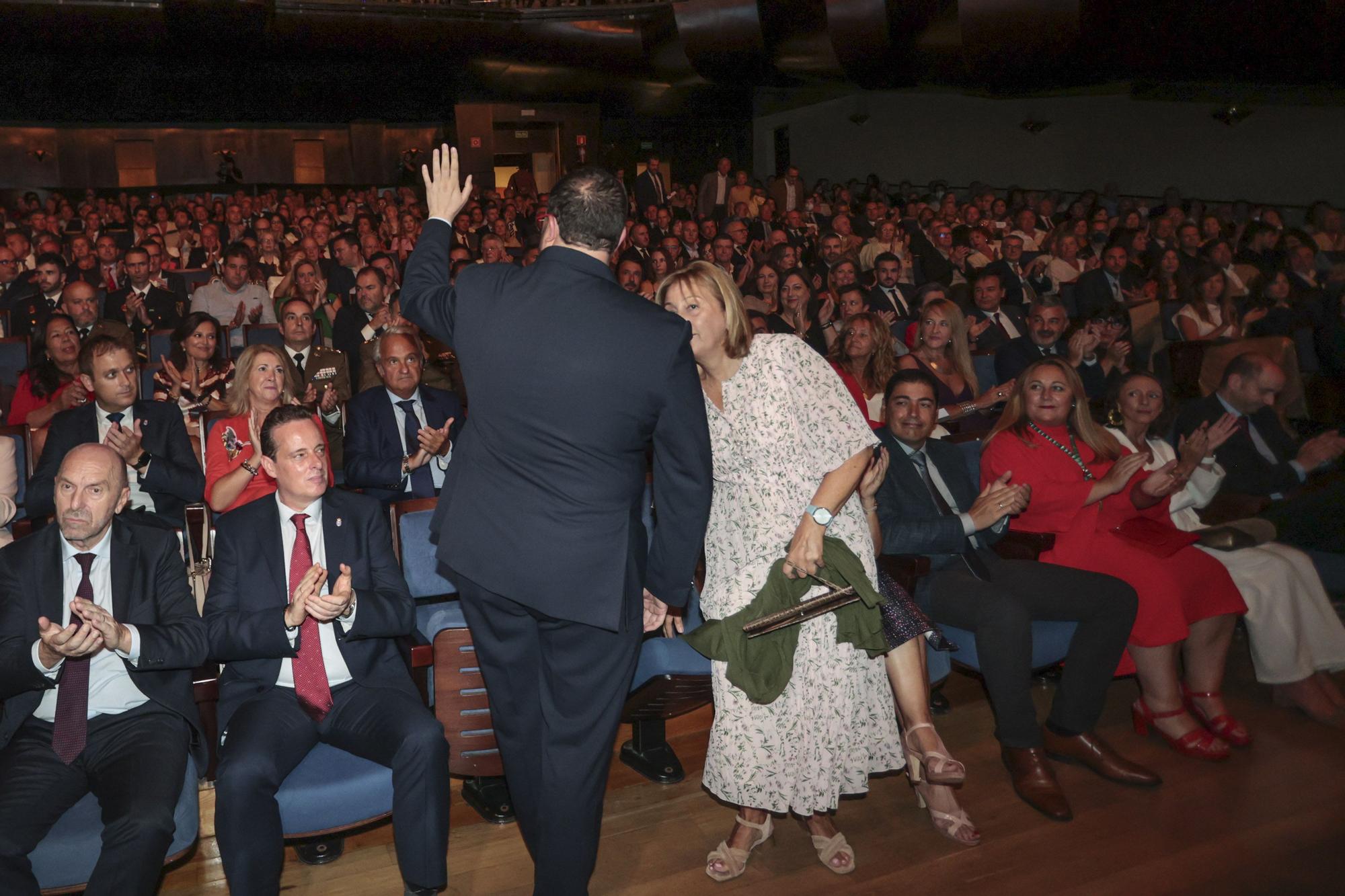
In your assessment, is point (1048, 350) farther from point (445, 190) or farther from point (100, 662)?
point (100, 662)

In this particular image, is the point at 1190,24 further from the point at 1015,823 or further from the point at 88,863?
the point at 88,863

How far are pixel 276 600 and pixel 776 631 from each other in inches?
43.1

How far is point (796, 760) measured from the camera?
221 centimetres

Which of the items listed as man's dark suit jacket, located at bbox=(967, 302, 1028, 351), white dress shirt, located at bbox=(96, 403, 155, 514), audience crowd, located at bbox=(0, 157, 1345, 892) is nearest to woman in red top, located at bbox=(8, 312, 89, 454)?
audience crowd, located at bbox=(0, 157, 1345, 892)

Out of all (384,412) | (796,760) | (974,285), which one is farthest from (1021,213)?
(796,760)

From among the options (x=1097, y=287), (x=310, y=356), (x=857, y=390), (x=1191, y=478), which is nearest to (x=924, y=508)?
(x=1191, y=478)

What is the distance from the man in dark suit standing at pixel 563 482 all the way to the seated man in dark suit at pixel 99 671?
642 mm

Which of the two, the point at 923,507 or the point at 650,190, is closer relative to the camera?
the point at 923,507

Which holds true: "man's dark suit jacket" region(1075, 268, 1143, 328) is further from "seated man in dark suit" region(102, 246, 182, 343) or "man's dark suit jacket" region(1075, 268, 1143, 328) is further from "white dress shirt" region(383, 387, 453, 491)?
"seated man in dark suit" region(102, 246, 182, 343)

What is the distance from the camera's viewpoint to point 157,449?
10.2 feet

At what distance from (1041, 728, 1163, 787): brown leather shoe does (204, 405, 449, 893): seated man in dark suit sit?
160 cm

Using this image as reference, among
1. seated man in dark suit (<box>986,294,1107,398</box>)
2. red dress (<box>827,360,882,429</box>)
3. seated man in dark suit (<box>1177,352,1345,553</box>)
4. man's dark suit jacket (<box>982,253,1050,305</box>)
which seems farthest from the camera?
man's dark suit jacket (<box>982,253,1050,305</box>)

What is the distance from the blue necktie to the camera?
3395mm

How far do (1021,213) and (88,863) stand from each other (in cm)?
848
